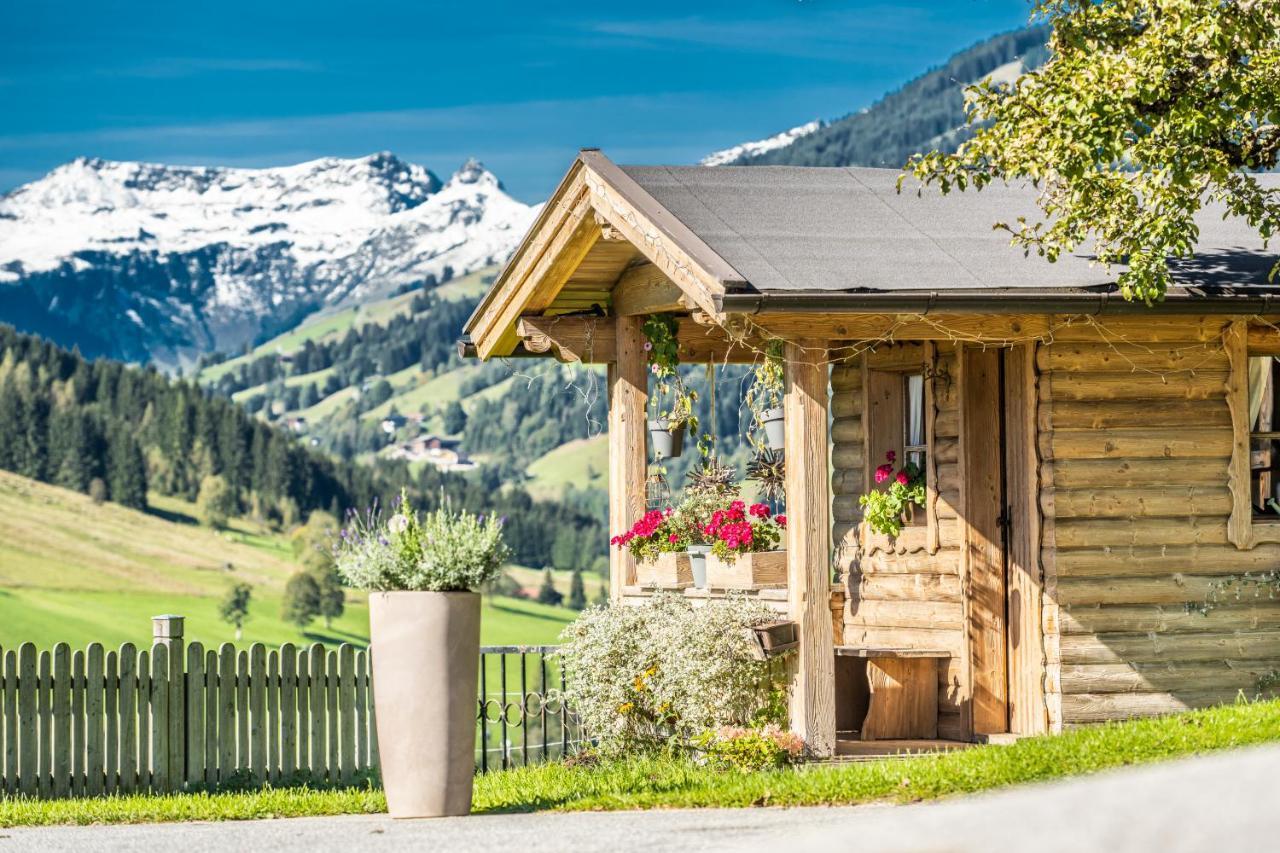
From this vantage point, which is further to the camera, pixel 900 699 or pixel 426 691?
pixel 900 699

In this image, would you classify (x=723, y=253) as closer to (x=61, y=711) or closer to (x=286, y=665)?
(x=286, y=665)

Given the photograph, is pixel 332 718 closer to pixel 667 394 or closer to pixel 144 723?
pixel 144 723

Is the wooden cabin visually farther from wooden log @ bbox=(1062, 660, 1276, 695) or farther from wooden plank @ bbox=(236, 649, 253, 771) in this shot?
wooden plank @ bbox=(236, 649, 253, 771)

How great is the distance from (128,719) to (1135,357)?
8912mm

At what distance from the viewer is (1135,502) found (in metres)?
12.9

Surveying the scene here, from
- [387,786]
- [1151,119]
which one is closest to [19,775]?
[387,786]

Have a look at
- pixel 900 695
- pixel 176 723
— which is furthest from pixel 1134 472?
pixel 176 723

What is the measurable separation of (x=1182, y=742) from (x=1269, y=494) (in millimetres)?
4010

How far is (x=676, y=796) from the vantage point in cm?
1050

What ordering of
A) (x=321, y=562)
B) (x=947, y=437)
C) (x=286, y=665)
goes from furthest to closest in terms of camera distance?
(x=321, y=562) < (x=286, y=665) < (x=947, y=437)

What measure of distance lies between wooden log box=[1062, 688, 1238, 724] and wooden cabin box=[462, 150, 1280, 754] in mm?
19

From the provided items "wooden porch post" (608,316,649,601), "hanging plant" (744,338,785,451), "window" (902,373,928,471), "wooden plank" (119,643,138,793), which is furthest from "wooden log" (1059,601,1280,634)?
"wooden plank" (119,643,138,793)

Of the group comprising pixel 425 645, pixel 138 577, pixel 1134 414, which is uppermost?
pixel 1134 414

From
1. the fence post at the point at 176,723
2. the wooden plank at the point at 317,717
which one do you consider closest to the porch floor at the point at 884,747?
the wooden plank at the point at 317,717
